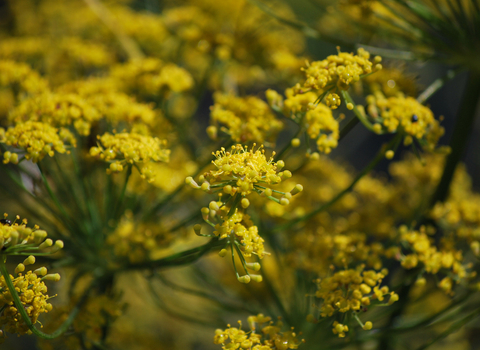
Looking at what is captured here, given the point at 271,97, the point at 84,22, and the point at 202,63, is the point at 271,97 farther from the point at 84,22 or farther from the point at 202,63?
the point at 84,22

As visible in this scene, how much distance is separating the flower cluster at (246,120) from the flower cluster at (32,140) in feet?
2.41

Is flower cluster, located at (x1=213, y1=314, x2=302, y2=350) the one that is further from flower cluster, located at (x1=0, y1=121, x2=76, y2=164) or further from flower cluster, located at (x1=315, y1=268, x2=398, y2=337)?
flower cluster, located at (x1=0, y1=121, x2=76, y2=164)

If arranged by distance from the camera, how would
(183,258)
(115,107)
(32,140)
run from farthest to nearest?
(115,107), (183,258), (32,140)

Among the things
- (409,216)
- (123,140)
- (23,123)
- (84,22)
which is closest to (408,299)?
(409,216)

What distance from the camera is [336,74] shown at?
1.71m

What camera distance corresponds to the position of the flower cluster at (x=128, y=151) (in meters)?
1.81

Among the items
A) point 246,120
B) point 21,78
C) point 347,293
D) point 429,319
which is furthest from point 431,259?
point 21,78

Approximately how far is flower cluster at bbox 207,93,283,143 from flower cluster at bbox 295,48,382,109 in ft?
1.01

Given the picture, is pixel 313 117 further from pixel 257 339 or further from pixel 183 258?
pixel 257 339

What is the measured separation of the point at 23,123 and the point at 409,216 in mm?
2348

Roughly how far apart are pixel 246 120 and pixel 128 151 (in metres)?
0.61

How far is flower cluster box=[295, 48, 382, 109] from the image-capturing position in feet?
5.56

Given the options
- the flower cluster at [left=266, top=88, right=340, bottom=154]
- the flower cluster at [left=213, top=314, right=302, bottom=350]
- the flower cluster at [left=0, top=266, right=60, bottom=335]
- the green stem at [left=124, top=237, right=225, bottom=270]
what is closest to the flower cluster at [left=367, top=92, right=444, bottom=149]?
the flower cluster at [left=266, top=88, right=340, bottom=154]

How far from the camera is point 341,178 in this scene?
3.22 metres
